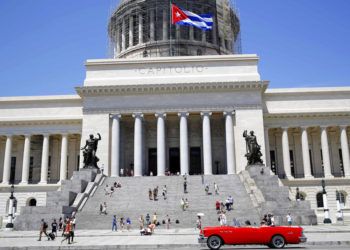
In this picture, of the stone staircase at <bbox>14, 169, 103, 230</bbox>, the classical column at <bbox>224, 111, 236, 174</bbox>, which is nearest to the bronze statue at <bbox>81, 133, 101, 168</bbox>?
the stone staircase at <bbox>14, 169, 103, 230</bbox>

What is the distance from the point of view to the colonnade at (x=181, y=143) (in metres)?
54.2

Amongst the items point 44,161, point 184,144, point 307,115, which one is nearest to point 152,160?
point 184,144

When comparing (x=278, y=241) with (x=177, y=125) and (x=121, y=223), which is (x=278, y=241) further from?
(x=177, y=125)

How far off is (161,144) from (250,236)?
37111 mm

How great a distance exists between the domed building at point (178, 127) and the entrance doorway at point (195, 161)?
0.14 m

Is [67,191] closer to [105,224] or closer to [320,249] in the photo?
[105,224]

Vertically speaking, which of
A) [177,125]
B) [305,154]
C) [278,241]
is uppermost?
[177,125]

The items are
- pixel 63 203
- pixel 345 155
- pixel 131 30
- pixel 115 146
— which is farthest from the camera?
pixel 131 30

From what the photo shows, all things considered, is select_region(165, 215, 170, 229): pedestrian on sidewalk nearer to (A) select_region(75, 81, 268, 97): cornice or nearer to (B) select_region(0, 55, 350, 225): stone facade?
(B) select_region(0, 55, 350, 225): stone facade

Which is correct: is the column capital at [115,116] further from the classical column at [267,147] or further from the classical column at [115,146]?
the classical column at [267,147]

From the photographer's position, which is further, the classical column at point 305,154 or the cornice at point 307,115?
the cornice at point 307,115

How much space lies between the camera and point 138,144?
55.2 m

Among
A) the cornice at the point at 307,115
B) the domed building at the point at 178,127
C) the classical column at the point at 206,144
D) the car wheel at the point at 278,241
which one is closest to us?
the car wheel at the point at 278,241

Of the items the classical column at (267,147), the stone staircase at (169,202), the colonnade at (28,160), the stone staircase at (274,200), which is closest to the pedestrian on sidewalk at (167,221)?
the stone staircase at (169,202)
